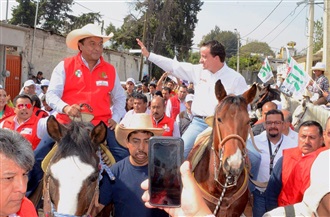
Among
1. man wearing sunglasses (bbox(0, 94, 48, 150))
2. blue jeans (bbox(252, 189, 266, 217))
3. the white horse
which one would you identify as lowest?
blue jeans (bbox(252, 189, 266, 217))

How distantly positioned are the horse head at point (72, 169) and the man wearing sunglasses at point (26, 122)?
4.71 feet

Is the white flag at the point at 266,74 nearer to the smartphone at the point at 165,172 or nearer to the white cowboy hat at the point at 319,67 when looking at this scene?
the white cowboy hat at the point at 319,67

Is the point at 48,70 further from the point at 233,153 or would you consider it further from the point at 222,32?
the point at 222,32

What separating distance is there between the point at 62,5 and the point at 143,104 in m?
53.0

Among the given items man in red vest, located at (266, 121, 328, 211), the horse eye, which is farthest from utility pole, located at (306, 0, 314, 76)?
the horse eye

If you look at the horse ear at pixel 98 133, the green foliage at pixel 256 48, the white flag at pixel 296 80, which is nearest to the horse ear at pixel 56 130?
the horse ear at pixel 98 133

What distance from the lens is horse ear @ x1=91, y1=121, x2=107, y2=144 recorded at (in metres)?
4.13

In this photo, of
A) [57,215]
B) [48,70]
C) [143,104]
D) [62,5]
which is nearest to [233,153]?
[57,215]

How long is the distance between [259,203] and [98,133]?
2.48m

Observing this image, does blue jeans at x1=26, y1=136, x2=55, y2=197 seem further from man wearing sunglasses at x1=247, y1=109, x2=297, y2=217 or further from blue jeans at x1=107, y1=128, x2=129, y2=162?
man wearing sunglasses at x1=247, y1=109, x2=297, y2=217

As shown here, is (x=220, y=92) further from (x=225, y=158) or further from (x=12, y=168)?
(x=12, y=168)

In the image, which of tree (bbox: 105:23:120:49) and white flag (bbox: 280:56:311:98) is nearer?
white flag (bbox: 280:56:311:98)

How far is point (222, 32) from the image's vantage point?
300 ft

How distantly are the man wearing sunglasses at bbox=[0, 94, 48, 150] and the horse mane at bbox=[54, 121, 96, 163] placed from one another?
1395 millimetres
